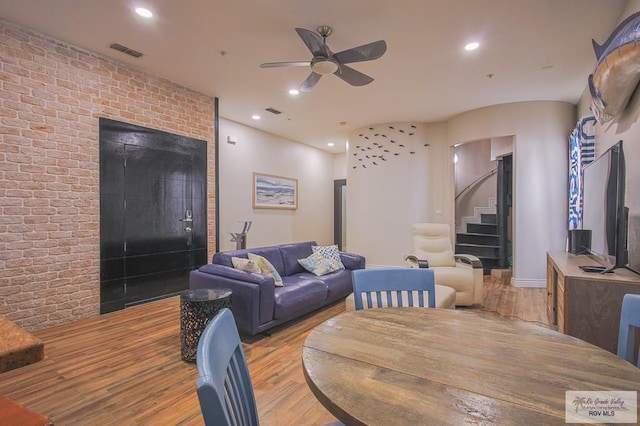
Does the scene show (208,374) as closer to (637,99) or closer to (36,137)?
(637,99)

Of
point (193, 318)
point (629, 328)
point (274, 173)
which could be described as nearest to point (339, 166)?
point (274, 173)

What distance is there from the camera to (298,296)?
10.6 feet

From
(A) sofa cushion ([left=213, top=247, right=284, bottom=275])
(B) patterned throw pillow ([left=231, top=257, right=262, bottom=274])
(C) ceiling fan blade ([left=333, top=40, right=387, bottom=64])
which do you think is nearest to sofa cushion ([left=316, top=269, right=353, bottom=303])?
(A) sofa cushion ([left=213, top=247, right=284, bottom=275])

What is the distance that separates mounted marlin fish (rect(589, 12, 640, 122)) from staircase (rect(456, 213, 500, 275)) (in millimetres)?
3876

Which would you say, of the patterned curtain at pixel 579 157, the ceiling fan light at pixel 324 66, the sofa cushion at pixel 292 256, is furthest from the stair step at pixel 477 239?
the ceiling fan light at pixel 324 66

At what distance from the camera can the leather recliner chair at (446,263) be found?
12.6ft

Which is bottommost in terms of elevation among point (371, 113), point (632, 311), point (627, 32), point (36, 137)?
point (632, 311)

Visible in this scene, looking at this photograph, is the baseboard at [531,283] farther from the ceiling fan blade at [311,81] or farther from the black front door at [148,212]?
the black front door at [148,212]

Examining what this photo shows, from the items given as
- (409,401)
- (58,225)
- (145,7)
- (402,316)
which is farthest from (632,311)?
(58,225)

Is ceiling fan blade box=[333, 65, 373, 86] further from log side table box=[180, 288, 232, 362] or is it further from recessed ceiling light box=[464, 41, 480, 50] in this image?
log side table box=[180, 288, 232, 362]

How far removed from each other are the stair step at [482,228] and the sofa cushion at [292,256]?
166 inches

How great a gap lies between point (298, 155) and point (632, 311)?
6.72 meters

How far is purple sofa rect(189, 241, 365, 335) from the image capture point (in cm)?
282

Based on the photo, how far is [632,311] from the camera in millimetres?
1118
